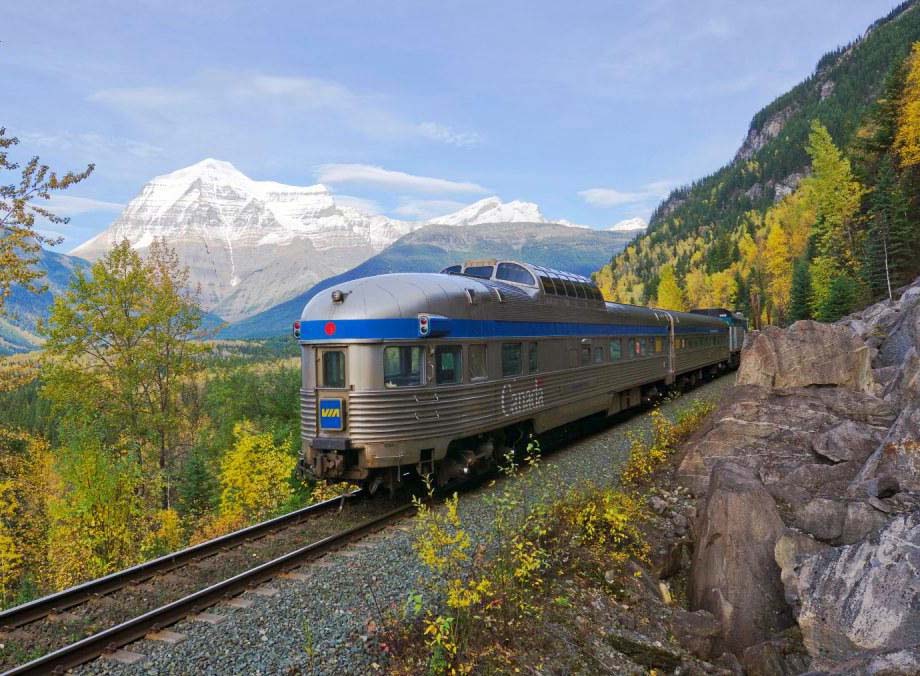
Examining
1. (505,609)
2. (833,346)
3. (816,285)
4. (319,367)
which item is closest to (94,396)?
(319,367)

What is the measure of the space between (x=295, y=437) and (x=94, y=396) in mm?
9135

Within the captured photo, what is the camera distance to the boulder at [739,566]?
750 centimetres

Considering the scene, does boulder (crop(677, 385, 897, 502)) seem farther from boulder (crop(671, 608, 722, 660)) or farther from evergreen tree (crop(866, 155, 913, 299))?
evergreen tree (crop(866, 155, 913, 299))

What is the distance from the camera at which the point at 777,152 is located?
148000 millimetres

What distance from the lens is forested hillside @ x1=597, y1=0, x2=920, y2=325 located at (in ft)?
125

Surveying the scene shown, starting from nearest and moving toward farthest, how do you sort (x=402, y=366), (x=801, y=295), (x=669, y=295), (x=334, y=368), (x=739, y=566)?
(x=739, y=566) → (x=402, y=366) → (x=334, y=368) → (x=801, y=295) → (x=669, y=295)

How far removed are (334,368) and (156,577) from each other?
380 centimetres

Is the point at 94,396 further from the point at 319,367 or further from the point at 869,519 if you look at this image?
the point at 869,519

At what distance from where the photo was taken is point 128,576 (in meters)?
7.68

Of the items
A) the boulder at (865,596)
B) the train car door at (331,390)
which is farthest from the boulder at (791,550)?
the train car door at (331,390)

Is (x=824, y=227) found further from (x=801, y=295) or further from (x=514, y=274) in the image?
(x=514, y=274)

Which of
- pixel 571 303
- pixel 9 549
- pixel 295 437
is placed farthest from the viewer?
pixel 295 437

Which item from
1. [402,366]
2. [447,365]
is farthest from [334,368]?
[447,365]

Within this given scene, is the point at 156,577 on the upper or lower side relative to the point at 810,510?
lower
